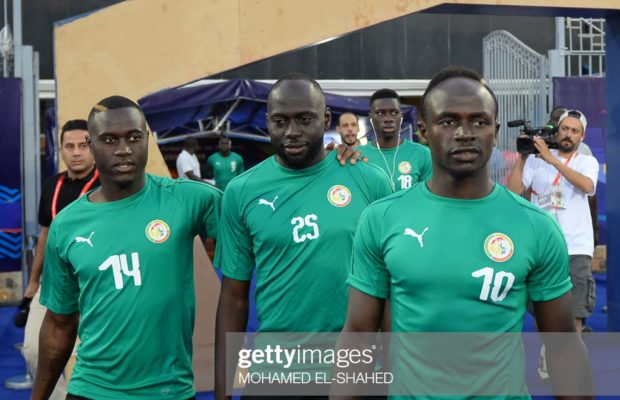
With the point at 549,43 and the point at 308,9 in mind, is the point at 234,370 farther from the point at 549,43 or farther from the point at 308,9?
the point at 549,43

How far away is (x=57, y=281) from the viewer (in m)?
4.53

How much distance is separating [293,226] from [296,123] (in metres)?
0.45

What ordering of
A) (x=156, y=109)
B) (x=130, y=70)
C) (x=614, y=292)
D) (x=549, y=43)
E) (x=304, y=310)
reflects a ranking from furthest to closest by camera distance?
(x=549, y=43), (x=156, y=109), (x=614, y=292), (x=130, y=70), (x=304, y=310)

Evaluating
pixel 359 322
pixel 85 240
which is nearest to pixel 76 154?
pixel 85 240

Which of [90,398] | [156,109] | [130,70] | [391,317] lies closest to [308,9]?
[130,70]

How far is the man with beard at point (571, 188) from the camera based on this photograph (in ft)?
28.1

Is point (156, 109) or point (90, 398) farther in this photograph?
point (156, 109)

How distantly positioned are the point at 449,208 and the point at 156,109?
46.0ft

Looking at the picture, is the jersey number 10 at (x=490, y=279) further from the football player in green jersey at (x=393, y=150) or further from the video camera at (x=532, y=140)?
the video camera at (x=532, y=140)

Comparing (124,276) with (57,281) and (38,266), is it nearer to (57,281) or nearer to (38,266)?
(57,281)

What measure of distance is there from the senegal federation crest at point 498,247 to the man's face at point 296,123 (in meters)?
1.33

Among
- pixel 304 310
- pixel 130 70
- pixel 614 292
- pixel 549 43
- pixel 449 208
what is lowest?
pixel 614 292

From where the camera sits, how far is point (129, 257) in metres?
4.36
